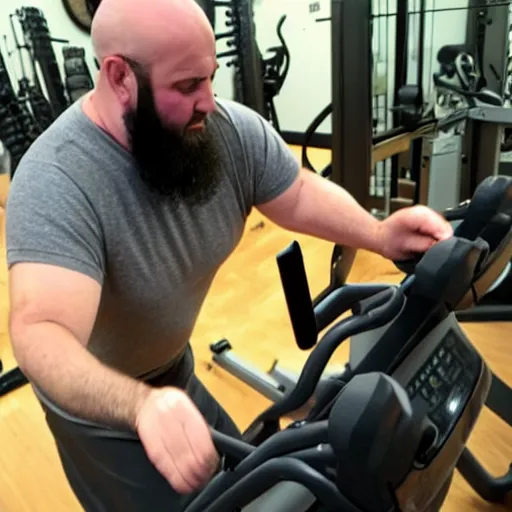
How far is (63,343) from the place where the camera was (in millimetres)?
866

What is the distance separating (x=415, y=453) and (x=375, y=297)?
0.34m

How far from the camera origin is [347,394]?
1.72 feet

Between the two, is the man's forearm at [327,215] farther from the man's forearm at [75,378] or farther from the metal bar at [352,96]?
the metal bar at [352,96]

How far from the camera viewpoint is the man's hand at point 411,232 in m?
1.03

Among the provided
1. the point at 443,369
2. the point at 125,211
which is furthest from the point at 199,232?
the point at 443,369

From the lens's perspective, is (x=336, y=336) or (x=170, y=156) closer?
(x=336, y=336)

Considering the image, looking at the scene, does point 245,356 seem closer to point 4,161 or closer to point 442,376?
point 442,376

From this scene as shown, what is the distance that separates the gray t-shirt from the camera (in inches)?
38.8

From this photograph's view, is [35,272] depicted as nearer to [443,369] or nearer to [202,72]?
[202,72]

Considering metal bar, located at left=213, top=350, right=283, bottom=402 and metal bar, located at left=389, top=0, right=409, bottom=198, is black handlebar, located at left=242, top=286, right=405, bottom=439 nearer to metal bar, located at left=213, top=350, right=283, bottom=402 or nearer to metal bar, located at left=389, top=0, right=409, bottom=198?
metal bar, located at left=213, top=350, right=283, bottom=402

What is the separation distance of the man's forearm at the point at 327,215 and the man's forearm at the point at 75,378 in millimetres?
639

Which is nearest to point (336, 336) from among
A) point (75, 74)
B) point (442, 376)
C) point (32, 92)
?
point (442, 376)

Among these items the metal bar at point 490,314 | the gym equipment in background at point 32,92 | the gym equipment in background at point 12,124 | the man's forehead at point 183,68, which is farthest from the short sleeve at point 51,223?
the gym equipment in background at point 32,92

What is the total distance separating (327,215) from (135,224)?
44 centimetres
